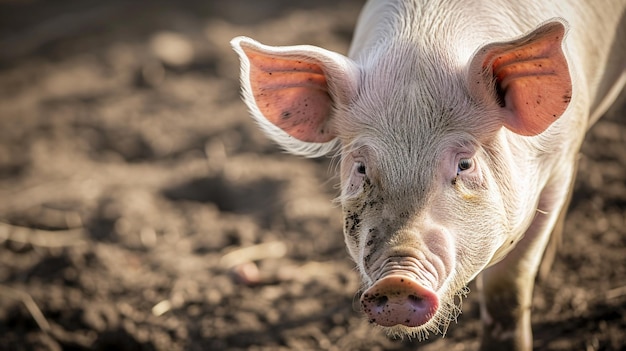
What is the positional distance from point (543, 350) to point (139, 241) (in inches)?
97.4

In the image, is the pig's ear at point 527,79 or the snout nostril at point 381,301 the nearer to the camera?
the snout nostril at point 381,301

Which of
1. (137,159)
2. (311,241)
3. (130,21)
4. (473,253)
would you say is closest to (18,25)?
(130,21)

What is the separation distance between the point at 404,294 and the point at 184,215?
294 centimetres

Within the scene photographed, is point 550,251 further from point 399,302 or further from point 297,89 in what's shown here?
point 399,302

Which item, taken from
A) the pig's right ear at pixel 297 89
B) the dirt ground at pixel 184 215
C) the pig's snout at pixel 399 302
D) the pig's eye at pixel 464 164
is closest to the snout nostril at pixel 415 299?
the pig's snout at pixel 399 302

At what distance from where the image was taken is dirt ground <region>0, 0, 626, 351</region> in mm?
3914

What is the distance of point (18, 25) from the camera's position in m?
8.04

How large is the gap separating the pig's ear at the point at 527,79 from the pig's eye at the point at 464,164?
227 mm

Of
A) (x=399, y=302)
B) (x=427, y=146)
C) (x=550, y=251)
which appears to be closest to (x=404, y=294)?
(x=399, y=302)

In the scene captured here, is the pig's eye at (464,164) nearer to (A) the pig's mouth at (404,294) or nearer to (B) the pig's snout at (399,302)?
(A) the pig's mouth at (404,294)

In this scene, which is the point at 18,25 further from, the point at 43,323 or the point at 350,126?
the point at 350,126

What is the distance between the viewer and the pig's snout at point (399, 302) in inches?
91.9

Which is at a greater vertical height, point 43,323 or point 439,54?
point 439,54

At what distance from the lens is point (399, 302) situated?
2398 millimetres
